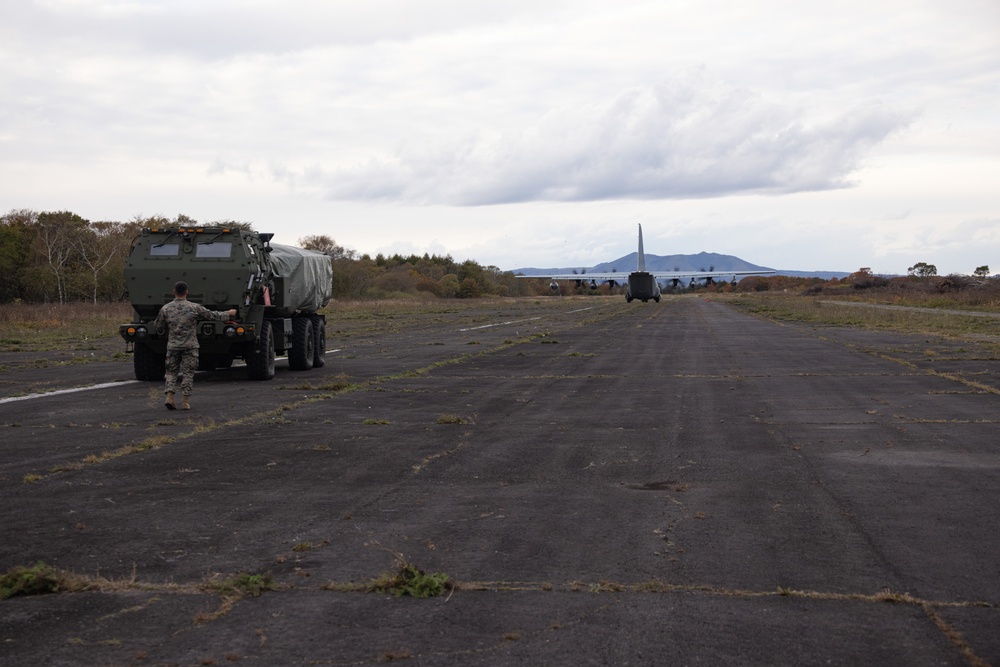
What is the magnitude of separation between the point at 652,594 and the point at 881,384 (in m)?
14.2

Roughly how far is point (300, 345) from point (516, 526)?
1566cm

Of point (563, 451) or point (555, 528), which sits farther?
point (563, 451)

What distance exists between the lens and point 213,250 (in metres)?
19.5

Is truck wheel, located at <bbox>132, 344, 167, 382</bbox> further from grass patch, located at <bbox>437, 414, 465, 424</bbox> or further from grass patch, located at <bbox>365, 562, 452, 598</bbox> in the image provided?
grass patch, located at <bbox>365, 562, 452, 598</bbox>

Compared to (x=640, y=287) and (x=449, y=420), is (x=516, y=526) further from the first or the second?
(x=640, y=287)

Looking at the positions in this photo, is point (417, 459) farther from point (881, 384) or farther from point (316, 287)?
point (316, 287)

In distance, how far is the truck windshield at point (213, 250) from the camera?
19406mm

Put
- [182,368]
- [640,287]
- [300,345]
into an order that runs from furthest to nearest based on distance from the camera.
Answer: [640,287] → [300,345] → [182,368]

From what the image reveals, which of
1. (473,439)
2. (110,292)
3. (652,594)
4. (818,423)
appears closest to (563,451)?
(473,439)

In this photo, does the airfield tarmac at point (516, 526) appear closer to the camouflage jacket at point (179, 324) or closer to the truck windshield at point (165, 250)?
the camouflage jacket at point (179, 324)

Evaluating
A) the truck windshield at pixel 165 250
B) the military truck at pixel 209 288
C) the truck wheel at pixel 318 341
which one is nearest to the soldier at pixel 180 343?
the military truck at pixel 209 288

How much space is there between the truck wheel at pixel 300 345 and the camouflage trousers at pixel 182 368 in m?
6.89

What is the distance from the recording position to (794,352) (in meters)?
27.7

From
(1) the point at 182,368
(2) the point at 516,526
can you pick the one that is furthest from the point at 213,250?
(2) the point at 516,526
